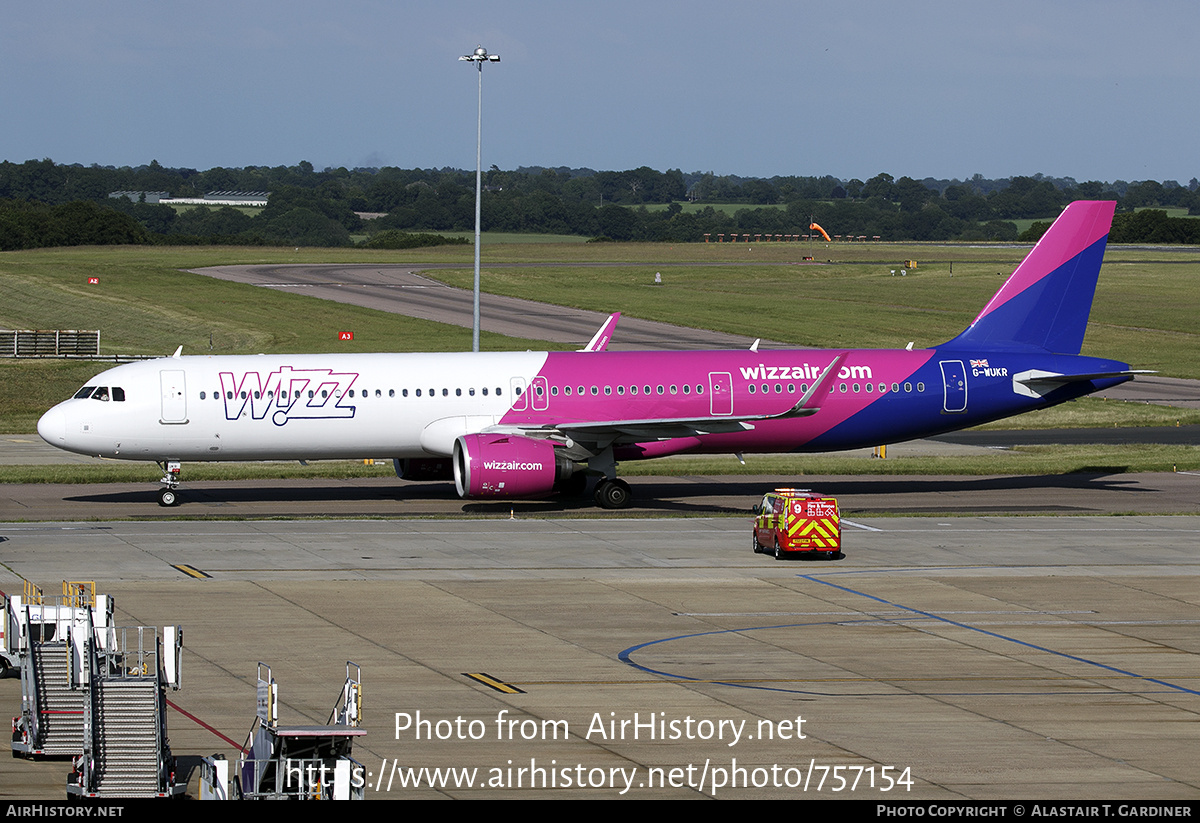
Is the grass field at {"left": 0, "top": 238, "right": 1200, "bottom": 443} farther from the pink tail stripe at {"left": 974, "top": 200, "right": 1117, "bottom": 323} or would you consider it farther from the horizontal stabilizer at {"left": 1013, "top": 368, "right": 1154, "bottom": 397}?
the horizontal stabilizer at {"left": 1013, "top": 368, "right": 1154, "bottom": 397}

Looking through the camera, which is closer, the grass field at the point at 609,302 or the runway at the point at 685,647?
the runway at the point at 685,647

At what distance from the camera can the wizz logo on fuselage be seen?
3950cm

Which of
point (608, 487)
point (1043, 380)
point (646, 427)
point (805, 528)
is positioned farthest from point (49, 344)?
point (805, 528)

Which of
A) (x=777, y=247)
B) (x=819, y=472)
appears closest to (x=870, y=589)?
(x=819, y=472)

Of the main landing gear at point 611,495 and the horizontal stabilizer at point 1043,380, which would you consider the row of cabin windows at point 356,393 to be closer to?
the main landing gear at point 611,495

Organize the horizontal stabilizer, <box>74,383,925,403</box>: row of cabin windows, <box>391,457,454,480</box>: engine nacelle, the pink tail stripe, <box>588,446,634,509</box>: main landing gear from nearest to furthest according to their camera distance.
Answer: <box>74,383,925,403</box>: row of cabin windows → <box>588,446,634,509</box>: main landing gear → <box>391,457,454,480</box>: engine nacelle → the horizontal stabilizer → the pink tail stripe

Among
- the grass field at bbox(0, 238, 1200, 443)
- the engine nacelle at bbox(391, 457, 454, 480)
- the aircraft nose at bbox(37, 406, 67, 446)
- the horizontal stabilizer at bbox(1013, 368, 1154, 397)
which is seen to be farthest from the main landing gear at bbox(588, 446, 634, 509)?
the grass field at bbox(0, 238, 1200, 443)

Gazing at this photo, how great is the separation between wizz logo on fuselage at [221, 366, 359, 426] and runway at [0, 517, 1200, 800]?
324 centimetres

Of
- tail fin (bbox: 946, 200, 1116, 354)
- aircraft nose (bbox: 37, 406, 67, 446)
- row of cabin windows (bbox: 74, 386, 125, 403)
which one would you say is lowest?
aircraft nose (bbox: 37, 406, 67, 446)

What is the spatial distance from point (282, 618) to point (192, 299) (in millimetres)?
82910

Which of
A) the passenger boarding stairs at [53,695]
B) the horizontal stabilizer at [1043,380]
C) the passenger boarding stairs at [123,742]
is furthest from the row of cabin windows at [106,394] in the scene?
the horizontal stabilizer at [1043,380]

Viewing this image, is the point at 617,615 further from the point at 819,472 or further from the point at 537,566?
the point at 819,472

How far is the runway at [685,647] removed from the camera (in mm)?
18141

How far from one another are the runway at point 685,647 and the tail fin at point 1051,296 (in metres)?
7.50
